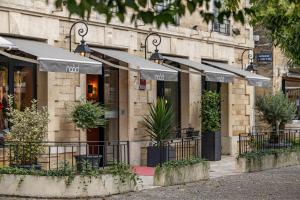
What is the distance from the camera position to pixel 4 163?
37.8 feet

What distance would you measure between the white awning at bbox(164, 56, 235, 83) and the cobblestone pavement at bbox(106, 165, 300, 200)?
10.1 ft

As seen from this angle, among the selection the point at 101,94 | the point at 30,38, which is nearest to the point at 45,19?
the point at 30,38

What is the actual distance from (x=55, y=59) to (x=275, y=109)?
8272 mm

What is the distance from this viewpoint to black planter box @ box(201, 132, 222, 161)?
1675 centimetres

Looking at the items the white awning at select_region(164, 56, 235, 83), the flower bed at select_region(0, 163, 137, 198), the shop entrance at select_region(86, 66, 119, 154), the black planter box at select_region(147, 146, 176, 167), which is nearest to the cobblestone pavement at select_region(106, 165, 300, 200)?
the flower bed at select_region(0, 163, 137, 198)

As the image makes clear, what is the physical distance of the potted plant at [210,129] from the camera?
1677cm

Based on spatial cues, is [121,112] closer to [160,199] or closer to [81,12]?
[160,199]

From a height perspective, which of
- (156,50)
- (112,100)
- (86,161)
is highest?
(156,50)

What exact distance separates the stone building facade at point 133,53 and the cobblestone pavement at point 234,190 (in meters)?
2.82

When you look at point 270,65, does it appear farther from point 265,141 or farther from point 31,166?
point 31,166

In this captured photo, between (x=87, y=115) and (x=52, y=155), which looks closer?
→ (x=87, y=115)

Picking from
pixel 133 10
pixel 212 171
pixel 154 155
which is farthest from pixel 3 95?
pixel 133 10

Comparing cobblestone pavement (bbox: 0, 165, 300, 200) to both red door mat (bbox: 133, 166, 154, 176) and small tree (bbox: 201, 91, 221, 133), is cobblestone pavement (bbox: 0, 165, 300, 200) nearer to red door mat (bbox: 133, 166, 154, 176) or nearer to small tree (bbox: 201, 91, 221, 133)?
red door mat (bbox: 133, 166, 154, 176)

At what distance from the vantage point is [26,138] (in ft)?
34.8
